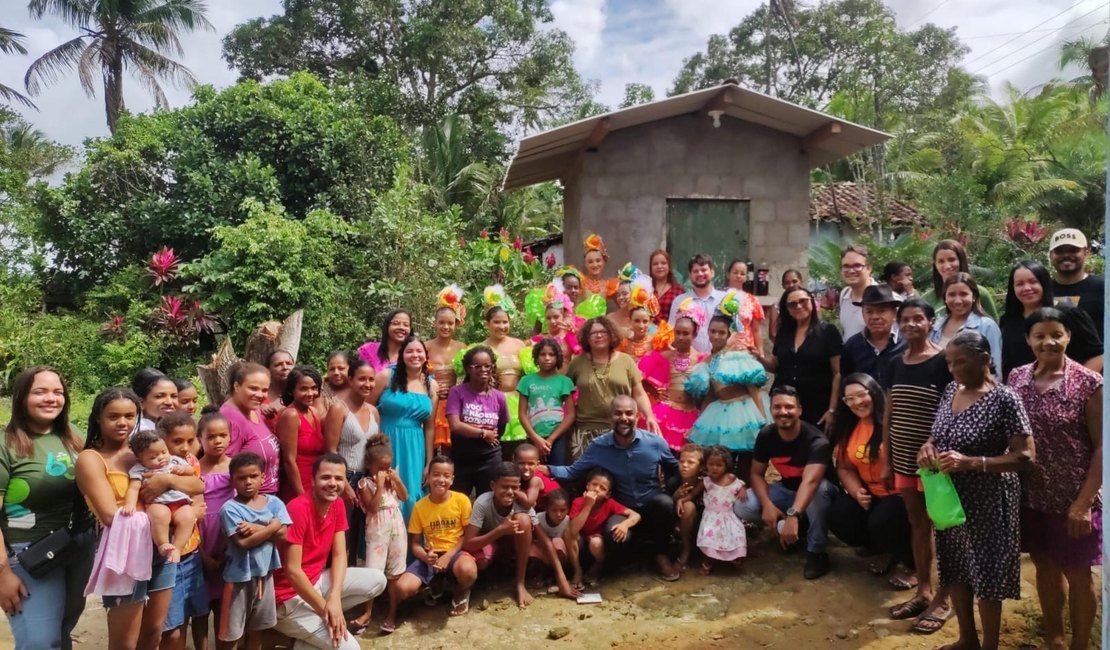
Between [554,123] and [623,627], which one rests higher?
[554,123]

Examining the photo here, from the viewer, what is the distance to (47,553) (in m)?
3.52

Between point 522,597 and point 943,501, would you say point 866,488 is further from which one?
point 522,597

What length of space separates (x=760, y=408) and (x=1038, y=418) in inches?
83.5

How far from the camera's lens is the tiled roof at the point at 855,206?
55.4 feet

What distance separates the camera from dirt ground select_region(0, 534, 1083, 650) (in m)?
4.70

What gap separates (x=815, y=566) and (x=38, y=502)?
14.0 ft

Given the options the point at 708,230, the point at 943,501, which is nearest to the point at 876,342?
the point at 943,501

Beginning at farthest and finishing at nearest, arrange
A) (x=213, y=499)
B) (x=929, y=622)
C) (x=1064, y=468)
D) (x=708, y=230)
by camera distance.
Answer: (x=708, y=230)
(x=929, y=622)
(x=213, y=499)
(x=1064, y=468)

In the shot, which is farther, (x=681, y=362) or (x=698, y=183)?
(x=698, y=183)

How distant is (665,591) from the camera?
5.35 metres

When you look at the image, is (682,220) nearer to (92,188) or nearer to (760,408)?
(760,408)

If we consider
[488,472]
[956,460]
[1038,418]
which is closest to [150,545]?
[488,472]

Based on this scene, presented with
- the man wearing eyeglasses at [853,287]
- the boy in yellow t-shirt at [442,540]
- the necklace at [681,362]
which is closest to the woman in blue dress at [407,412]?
the boy in yellow t-shirt at [442,540]

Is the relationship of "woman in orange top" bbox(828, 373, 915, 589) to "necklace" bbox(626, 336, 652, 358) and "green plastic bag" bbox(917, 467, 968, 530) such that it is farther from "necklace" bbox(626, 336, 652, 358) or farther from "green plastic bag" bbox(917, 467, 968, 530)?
"necklace" bbox(626, 336, 652, 358)
